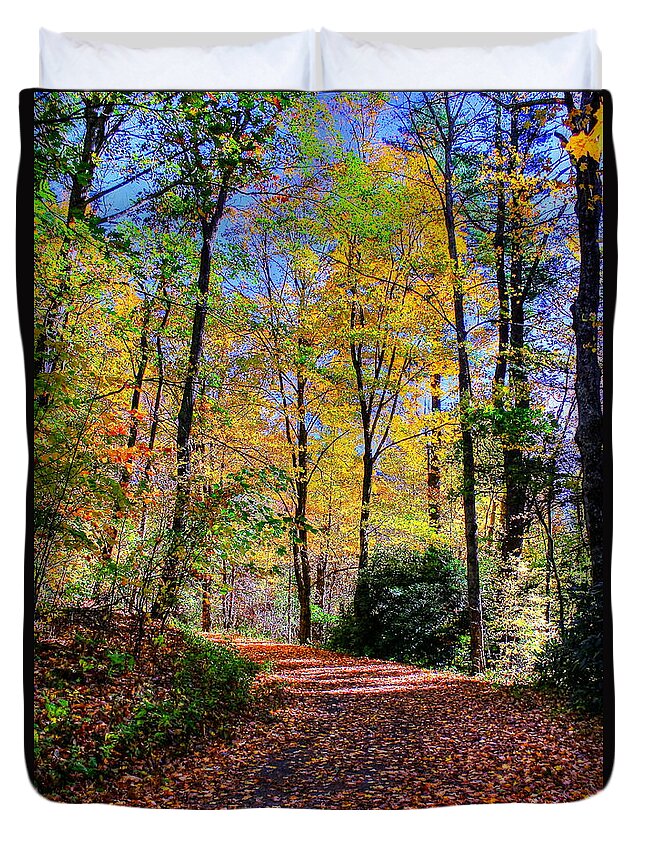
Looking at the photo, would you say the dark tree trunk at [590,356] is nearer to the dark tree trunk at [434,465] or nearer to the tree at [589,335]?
the tree at [589,335]

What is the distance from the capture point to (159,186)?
13.0 ft

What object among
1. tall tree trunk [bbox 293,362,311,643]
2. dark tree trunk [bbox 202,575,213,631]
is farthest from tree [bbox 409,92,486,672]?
dark tree trunk [bbox 202,575,213,631]

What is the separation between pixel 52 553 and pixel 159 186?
211 centimetres

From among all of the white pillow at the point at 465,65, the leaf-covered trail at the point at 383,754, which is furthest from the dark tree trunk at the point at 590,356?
the leaf-covered trail at the point at 383,754

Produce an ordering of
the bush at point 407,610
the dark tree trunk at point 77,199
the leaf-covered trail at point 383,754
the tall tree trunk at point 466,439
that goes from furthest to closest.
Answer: the bush at point 407,610
the tall tree trunk at point 466,439
the dark tree trunk at point 77,199
the leaf-covered trail at point 383,754

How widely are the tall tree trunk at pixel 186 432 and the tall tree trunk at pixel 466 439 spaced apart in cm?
128

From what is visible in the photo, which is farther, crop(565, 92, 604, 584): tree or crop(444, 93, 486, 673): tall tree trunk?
crop(444, 93, 486, 673): tall tree trunk

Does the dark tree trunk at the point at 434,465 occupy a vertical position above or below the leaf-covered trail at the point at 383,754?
above

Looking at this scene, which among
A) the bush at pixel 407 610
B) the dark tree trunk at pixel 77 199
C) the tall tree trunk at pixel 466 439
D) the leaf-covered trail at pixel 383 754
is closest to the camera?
the leaf-covered trail at pixel 383 754

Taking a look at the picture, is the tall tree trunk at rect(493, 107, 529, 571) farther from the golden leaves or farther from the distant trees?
the golden leaves

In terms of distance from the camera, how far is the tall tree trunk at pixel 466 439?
407 centimetres

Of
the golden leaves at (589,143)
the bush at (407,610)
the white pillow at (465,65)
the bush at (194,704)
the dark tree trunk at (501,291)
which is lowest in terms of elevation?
the bush at (194,704)

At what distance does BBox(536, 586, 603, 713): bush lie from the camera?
3.95m

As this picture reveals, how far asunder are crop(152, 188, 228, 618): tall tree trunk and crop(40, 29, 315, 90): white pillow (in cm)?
59
